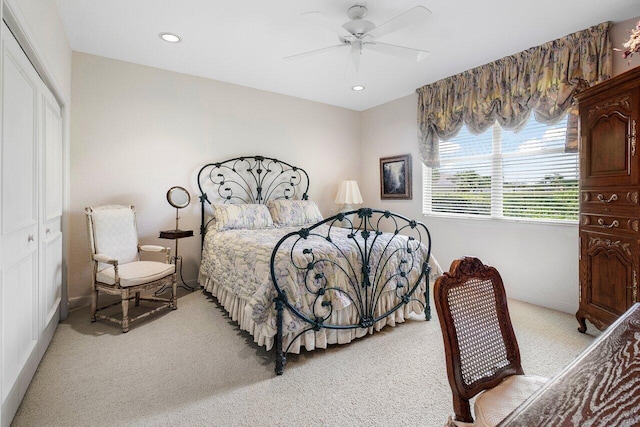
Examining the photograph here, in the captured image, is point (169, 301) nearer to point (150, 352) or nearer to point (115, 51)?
point (150, 352)

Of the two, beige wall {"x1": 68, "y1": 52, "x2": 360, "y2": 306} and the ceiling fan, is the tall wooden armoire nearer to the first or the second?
the ceiling fan

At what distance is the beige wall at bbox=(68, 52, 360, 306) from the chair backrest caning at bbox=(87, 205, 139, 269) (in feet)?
1.27

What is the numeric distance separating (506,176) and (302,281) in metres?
2.82

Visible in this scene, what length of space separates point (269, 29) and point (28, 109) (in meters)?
1.91

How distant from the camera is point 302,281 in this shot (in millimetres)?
2178

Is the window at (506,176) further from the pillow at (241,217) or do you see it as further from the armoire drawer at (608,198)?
the pillow at (241,217)

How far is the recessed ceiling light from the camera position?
2.90 meters

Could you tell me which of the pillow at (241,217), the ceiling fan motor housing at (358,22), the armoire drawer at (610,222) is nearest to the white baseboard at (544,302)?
the armoire drawer at (610,222)

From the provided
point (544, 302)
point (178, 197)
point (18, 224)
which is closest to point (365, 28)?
point (178, 197)

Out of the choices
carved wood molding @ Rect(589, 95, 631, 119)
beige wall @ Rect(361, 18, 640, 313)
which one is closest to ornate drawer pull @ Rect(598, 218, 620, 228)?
beige wall @ Rect(361, 18, 640, 313)

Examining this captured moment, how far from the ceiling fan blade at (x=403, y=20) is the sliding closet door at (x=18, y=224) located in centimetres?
227

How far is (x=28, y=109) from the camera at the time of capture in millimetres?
1907

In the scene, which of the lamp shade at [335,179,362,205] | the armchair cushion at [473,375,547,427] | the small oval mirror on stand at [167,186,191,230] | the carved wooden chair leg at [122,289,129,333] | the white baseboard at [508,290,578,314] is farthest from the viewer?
the lamp shade at [335,179,362,205]

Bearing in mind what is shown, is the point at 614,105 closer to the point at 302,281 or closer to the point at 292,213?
the point at 302,281
